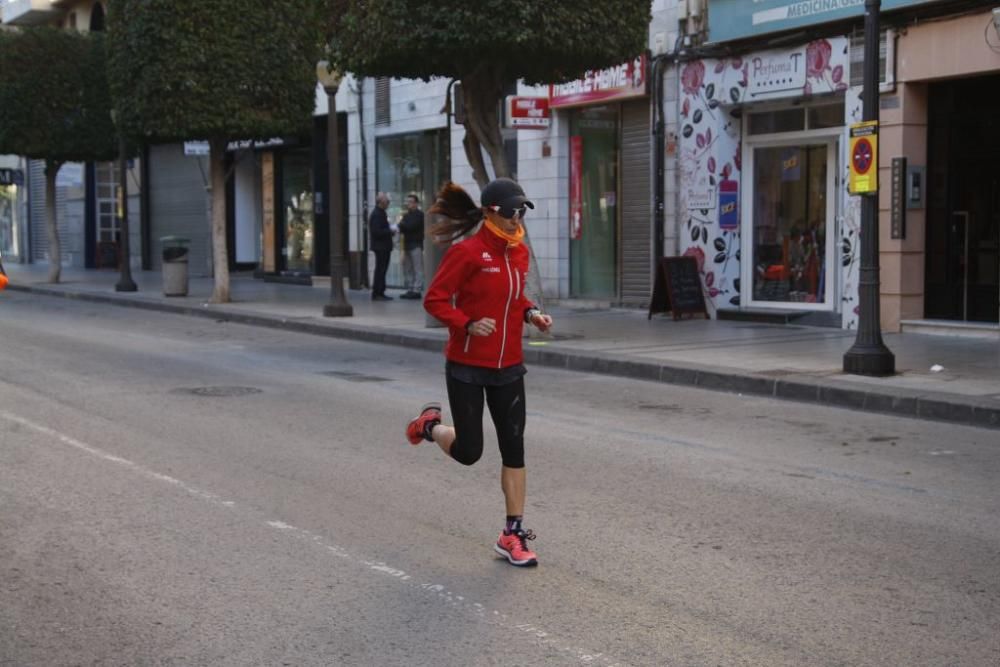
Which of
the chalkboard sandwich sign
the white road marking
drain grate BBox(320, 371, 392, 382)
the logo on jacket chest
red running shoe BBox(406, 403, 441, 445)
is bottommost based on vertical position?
the white road marking

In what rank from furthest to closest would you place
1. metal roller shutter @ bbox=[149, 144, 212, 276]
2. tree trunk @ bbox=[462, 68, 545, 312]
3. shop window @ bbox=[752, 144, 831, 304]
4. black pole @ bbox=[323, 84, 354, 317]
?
metal roller shutter @ bbox=[149, 144, 212, 276] → black pole @ bbox=[323, 84, 354, 317] → shop window @ bbox=[752, 144, 831, 304] → tree trunk @ bbox=[462, 68, 545, 312]

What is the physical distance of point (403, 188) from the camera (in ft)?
86.1

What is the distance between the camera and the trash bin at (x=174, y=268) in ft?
83.8

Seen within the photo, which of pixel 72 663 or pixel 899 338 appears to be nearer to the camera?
pixel 72 663

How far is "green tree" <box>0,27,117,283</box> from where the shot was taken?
29078 millimetres

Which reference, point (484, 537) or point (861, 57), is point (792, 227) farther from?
point (484, 537)

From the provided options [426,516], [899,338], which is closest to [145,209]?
[899,338]

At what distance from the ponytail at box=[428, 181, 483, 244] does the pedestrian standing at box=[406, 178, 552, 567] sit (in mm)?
170

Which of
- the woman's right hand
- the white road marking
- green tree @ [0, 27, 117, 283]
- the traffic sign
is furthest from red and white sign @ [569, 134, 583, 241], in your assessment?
the woman's right hand

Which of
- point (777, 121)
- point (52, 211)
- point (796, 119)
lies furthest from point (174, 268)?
point (796, 119)

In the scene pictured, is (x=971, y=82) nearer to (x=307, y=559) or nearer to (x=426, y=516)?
(x=426, y=516)

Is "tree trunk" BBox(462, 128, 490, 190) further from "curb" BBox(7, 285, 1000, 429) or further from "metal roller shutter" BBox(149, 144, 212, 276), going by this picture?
"metal roller shutter" BBox(149, 144, 212, 276)

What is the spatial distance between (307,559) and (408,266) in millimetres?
18438

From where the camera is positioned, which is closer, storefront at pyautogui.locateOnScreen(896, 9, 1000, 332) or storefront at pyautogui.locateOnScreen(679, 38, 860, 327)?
storefront at pyautogui.locateOnScreen(896, 9, 1000, 332)
